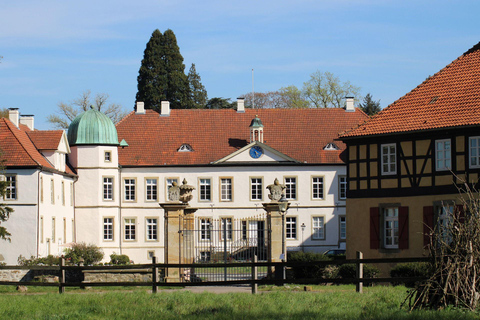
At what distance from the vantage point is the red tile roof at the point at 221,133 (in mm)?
49969

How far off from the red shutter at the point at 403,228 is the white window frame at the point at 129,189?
22845 millimetres

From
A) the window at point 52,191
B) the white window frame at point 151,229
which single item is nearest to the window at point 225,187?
the white window frame at point 151,229

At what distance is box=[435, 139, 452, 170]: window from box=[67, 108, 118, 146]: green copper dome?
2369 centimetres

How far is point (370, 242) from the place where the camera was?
3136 cm

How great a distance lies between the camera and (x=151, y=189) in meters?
50.2

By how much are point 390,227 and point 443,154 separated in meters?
3.34

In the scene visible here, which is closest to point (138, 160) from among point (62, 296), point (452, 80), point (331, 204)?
point (331, 204)

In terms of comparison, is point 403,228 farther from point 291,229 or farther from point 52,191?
point 52,191

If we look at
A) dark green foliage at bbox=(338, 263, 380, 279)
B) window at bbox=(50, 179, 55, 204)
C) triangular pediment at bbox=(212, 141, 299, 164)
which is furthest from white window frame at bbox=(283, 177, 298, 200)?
dark green foliage at bbox=(338, 263, 380, 279)

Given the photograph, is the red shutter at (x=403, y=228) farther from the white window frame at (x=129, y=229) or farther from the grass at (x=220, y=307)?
the white window frame at (x=129, y=229)

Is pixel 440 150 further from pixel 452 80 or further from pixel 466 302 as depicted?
pixel 466 302

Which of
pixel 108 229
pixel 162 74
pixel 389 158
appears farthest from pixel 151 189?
pixel 389 158

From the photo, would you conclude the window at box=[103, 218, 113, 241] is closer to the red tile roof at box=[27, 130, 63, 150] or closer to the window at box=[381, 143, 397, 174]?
the red tile roof at box=[27, 130, 63, 150]

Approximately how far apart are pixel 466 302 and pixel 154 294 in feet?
21.9
